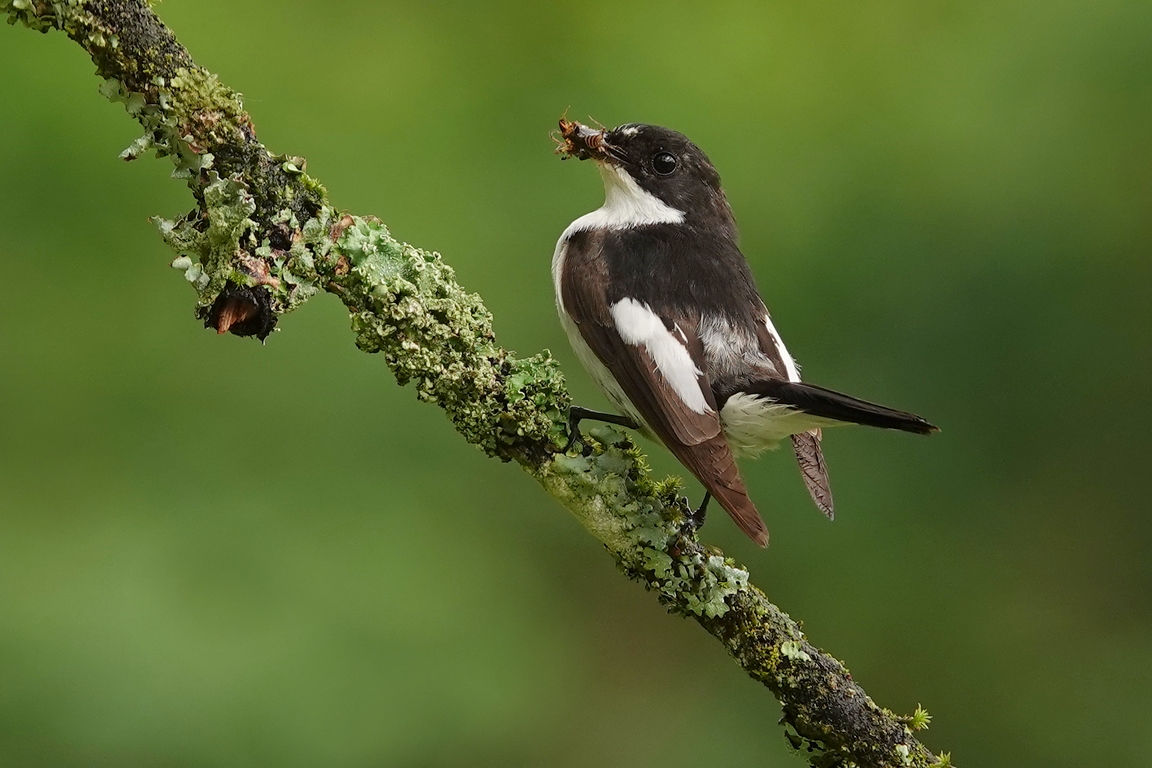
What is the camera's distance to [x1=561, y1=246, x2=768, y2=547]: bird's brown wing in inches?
97.1

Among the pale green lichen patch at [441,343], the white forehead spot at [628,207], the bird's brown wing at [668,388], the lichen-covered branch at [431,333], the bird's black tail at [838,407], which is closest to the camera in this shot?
the lichen-covered branch at [431,333]

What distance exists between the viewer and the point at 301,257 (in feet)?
7.25

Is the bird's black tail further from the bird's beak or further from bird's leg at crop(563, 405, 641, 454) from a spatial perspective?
the bird's beak

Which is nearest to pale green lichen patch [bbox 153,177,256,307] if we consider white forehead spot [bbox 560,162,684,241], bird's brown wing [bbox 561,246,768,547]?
bird's brown wing [bbox 561,246,768,547]

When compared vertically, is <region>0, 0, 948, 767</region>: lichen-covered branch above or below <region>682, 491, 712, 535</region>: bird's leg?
below

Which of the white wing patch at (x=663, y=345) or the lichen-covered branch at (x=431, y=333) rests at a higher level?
the white wing patch at (x=663, y=345)

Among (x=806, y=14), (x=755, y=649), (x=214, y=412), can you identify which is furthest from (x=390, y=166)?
(x=755, y=649)

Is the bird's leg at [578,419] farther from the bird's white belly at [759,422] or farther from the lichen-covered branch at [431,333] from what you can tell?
the bird's white belly at [759,422]

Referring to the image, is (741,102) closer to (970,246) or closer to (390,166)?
(970,246)

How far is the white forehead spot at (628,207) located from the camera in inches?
131

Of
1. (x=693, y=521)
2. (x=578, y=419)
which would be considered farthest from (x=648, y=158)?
(x=693, y=521)

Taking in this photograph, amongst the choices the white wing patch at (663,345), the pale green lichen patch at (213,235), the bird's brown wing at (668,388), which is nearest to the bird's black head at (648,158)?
Answer: the bird's brown wing at (668,388)

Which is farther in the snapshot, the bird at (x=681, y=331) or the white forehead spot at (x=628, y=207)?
the white forehead spot at (x=628, y=207)

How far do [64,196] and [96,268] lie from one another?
0.91ft
